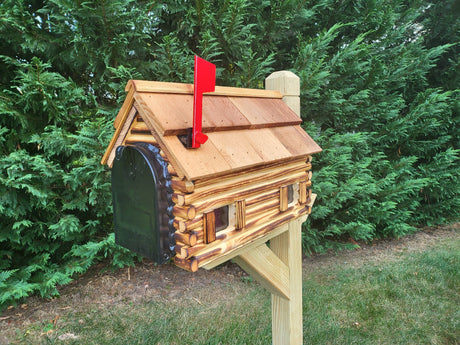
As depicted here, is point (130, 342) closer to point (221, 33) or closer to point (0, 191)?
point (0, 191)

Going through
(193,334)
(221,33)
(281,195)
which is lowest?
(193,334)

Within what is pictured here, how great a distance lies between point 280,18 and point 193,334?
331 cm

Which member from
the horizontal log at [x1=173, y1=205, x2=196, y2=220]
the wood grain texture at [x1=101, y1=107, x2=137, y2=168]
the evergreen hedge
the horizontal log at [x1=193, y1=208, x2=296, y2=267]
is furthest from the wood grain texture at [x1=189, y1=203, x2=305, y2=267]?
the evergreen hedge

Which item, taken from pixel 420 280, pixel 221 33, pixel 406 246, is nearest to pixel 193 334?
pixel 420 280

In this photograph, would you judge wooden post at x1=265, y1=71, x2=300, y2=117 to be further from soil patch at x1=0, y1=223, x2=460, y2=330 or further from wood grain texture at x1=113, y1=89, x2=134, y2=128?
soil patch at x1=0, y1=223, x2=460, y2=330

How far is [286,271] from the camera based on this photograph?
1.58 m

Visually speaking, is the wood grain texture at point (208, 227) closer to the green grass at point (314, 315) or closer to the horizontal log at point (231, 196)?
the horizontal log at point (231, 196)

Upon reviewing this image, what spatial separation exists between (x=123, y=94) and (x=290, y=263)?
233cm

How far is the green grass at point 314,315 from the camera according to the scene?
252cm

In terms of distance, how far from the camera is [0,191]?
2.70 m

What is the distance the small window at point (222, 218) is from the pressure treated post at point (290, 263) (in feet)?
1.65

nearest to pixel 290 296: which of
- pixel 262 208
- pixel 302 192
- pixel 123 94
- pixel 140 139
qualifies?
pixel 302 192

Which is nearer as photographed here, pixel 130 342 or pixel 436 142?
pixel 130 342

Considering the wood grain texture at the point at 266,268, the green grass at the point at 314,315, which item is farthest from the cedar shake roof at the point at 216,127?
the green grass at the point at 314,315
